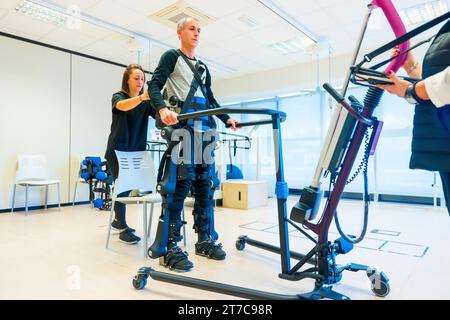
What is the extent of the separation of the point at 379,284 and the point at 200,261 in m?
1.11

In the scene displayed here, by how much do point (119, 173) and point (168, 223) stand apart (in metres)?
0.76

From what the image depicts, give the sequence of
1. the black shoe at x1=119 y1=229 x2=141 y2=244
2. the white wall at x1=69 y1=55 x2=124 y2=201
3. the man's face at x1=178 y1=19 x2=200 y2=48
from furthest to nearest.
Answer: the white wall at x1=69 y1=55 x2=124 y2=201 → the black shoe at x1=119 y1=229 x2=141 y2=244 → the man's face at x1=178 y1=19 x2=200 y2=48

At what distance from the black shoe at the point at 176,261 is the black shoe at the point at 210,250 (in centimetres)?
26

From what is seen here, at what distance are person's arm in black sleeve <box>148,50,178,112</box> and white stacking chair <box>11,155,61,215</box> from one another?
3352 mm

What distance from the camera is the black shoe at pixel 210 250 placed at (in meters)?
2.14

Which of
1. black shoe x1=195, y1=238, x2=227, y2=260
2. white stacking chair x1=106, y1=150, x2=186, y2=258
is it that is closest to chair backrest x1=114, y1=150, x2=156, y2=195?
white stacking chair x1=106, y1=150, x2=186, y2=258

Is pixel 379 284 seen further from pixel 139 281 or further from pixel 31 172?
pixel 31 172

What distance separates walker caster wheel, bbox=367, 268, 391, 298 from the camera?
1.52 meters

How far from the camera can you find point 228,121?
2.17 m

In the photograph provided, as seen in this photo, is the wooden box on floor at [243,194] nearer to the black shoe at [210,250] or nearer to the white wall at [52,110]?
the black shoe at [210,250]

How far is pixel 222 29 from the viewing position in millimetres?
4414

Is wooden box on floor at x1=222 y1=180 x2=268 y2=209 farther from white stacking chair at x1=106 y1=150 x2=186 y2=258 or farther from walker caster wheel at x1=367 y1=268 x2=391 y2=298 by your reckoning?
walker caster wheel at x1=367 y1=268 x2=391 y2=298

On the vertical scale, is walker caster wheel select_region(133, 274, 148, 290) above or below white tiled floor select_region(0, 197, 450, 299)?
above
